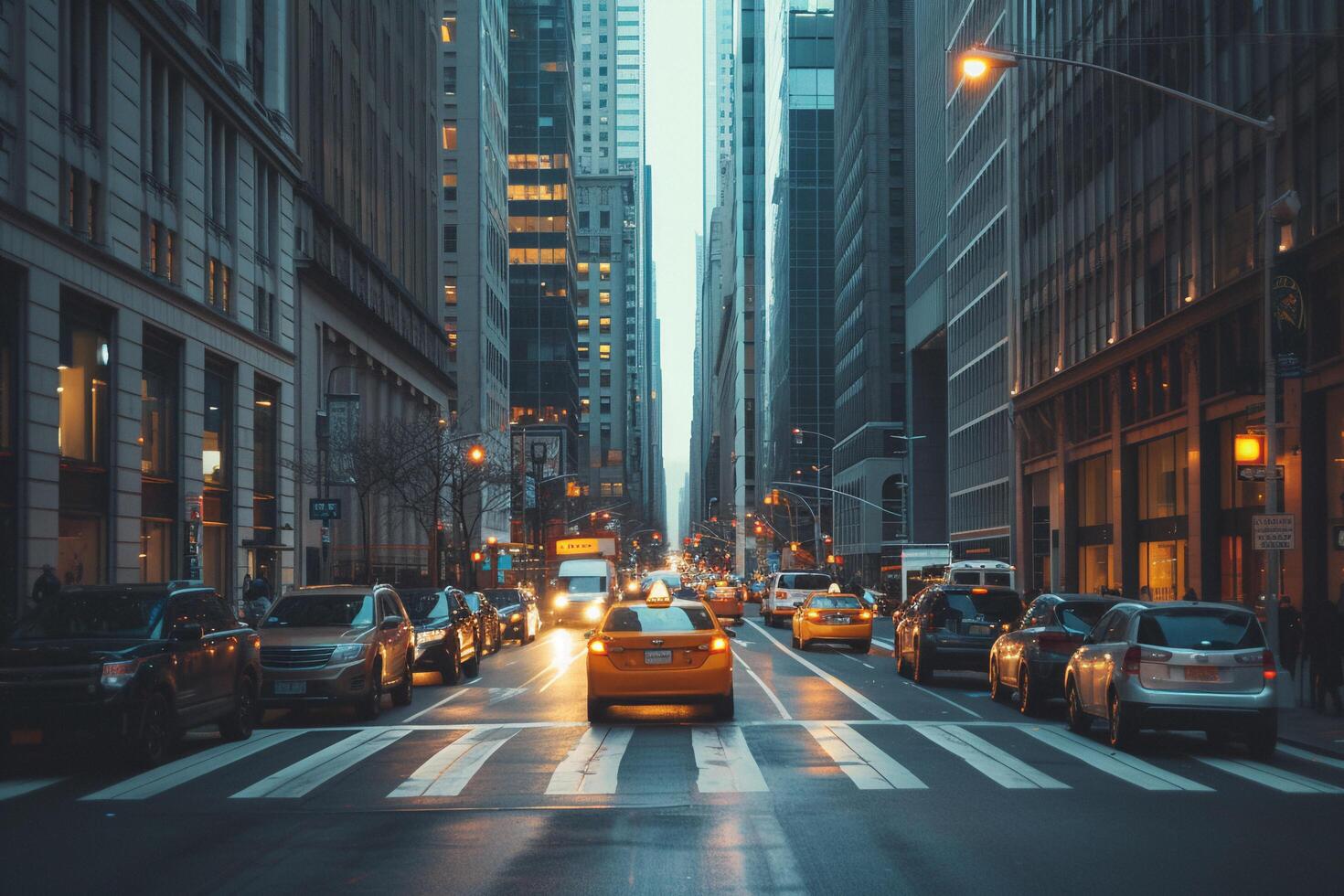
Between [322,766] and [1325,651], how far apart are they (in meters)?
13.8

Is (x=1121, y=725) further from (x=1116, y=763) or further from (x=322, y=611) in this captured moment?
(x=322, y=611)

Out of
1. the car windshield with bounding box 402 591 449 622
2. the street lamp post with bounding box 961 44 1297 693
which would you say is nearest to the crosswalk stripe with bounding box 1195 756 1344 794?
the street lamp post with bounding box 961 44 1297 693

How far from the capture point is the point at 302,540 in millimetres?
50438

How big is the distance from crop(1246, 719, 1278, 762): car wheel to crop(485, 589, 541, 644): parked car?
28.0 meters

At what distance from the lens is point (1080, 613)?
20438 millimetres

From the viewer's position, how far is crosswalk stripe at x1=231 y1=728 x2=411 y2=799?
12812 millimetres

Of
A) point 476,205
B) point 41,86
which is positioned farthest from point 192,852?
point 476,205

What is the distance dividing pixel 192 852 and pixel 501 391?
101m

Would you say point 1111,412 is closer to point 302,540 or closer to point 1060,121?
point 1060,121

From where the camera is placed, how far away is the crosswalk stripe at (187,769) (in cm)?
1278

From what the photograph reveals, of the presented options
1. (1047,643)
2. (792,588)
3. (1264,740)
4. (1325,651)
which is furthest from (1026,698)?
(792,588)

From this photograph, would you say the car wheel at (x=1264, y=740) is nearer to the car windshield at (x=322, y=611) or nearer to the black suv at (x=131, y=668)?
the black suv at (x=131, y=668)

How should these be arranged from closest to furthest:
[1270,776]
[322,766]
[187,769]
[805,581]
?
[1270,776], [187,769], [322,766], [805,581]

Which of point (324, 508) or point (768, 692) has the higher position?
point (324, 508)
